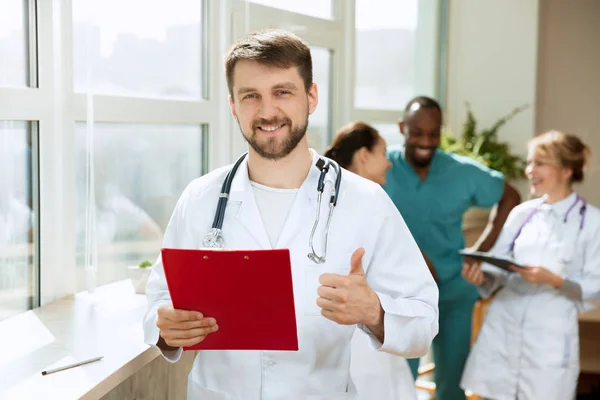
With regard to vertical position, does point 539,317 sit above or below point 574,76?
Result: below

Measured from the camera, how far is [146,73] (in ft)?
8.60

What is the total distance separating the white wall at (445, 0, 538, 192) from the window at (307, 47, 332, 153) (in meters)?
1.43

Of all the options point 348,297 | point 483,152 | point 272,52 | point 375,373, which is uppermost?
point 272,52

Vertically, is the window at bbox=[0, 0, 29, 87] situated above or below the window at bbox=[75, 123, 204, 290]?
above

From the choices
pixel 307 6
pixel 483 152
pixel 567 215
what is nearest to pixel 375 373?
pixel 567 215

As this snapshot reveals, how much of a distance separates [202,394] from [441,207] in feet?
6.16

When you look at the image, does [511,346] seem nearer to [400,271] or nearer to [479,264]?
→ [479,264]

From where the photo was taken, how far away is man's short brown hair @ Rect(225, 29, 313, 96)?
1.56 metres

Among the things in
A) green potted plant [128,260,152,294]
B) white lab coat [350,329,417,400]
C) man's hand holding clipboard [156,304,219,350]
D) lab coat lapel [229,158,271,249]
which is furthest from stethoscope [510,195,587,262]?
man's hand holding clipboard [156,304,219,350]

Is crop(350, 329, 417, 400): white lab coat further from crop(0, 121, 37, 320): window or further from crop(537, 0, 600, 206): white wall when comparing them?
crop(537, 0, 600, 206): white wall

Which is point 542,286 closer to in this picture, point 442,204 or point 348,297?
point 442,204

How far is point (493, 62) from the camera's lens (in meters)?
4.79

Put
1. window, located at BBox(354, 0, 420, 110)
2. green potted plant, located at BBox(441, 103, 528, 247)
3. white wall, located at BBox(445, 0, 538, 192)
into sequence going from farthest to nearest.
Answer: white wall, located at BBox(445, 0, 538, 192) < green potted plant, located at BBox(441, 103, 528, 247) < window, located at BBox(354, 0, 420, 110)

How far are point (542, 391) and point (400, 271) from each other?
149cm
